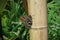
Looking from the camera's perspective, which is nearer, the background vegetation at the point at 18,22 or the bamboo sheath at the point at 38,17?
the bamboo sheath at the point at 38,17

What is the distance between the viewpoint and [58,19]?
1.48 metres

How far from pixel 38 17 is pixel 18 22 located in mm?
1183

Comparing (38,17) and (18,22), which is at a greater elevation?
(38,17)

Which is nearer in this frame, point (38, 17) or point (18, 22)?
→ point (38, 17)

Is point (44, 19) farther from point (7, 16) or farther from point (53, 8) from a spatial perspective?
point (7, 16)

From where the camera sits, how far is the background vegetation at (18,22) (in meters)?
1.47

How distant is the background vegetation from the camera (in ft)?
4.83

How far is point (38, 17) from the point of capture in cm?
59

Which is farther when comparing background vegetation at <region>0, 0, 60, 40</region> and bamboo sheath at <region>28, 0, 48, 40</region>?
background vegetation at <region>0, 0, 60, 40</region>

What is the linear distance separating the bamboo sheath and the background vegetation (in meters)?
0.85

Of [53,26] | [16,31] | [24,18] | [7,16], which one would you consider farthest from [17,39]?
[24,18]

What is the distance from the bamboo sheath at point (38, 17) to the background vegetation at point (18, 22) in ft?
2.79

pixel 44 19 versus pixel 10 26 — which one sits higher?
pixel 44 19

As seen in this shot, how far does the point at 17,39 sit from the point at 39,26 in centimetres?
117
